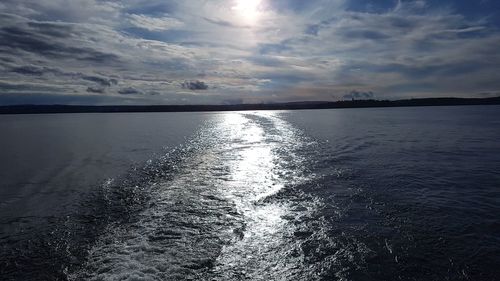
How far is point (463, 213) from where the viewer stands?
38.5 feet

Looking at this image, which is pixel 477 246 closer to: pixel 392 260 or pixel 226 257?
pixel 392 260

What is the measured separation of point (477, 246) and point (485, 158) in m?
16.0

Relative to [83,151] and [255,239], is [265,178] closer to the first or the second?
[255,239]

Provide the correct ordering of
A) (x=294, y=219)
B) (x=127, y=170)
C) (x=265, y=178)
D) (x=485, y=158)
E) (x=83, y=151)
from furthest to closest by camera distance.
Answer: (x=83, y=151), (x=485, y=158), (x=127, y=170), (x=265, y=178), (x=294, y=219)

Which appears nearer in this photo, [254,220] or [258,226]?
[258,226]

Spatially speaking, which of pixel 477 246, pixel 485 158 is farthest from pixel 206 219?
pixel 485 158

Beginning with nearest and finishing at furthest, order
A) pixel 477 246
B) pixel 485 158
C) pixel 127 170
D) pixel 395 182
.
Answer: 1. pixel 477 246
2. pixel 395 182
3. pixel 127 170
4. pixel 485 158

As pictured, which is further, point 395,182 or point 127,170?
point 127,170

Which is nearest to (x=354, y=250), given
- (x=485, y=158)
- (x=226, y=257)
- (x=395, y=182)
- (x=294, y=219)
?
(x=294, y=219)

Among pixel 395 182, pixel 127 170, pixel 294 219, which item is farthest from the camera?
pixel 127 170

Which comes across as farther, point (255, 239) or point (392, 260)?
point (255, 239)

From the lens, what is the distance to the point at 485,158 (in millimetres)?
22344

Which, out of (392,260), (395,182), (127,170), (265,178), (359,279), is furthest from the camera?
(127,170)

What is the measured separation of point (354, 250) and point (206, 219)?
15.7 ft
